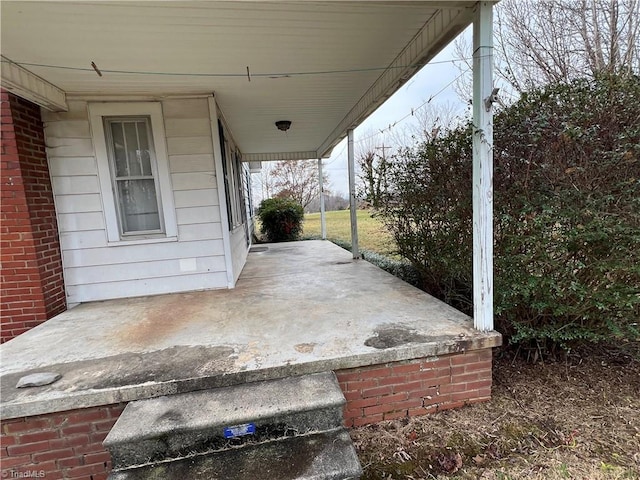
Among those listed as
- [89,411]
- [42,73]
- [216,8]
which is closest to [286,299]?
[89,411]

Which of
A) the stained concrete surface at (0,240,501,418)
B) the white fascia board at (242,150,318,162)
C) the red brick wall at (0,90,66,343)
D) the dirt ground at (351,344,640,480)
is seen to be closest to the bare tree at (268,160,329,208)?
the white fascia board at (242,150,318,162)

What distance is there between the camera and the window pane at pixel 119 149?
3.76m

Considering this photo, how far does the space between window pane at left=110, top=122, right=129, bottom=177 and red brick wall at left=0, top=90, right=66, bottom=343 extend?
66 centimetres

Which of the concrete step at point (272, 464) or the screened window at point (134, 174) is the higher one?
the screened window at point (134, 174)

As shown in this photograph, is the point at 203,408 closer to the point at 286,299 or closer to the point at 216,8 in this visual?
the point at 286,299

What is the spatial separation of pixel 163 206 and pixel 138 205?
31 centimetres

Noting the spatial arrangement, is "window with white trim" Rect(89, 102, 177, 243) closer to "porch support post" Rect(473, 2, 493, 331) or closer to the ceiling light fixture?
the ceiling light fixture

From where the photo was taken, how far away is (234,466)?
163 cm

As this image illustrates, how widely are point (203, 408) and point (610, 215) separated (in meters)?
2.82

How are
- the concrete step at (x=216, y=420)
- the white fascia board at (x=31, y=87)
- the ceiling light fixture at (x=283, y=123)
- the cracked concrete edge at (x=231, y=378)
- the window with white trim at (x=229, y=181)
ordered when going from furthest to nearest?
the ceiling light fixture at (x=283, y=123) → the window with white trim at (x=229, y=181) → the white fascia board at (x=31, y=87) → the cracked concrete edge at (x=231, y=378) → the concrete step at (x=216, y=420)

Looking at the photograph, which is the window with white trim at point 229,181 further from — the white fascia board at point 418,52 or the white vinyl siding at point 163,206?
the white fascia board at point 418,52

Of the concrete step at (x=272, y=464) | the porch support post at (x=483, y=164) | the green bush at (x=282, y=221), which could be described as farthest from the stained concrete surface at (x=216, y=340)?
the green bush at (x=282, y=221)

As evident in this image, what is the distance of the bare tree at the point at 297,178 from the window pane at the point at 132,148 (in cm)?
1583

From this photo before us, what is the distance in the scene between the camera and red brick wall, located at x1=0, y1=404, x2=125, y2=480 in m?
1.88
